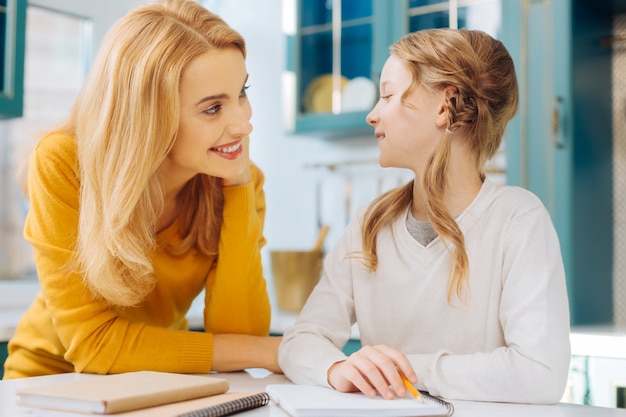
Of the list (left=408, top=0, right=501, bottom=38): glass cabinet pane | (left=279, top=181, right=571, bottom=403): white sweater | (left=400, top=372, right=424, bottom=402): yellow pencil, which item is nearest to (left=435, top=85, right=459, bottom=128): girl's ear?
→ (left=279, top=181, right=571, bottom=403): white sweater

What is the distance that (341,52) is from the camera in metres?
2.87

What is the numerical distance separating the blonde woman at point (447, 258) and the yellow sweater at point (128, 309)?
21cm

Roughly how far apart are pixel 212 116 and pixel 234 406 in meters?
0.65

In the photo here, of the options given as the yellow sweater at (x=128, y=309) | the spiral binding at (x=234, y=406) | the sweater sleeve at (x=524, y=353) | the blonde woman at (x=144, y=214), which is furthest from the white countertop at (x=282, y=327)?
the spiral binding at (x=234, y=406)

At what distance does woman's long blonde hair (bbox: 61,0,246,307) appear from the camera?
4.27ft

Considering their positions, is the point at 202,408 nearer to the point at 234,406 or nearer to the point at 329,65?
the point at 234,406

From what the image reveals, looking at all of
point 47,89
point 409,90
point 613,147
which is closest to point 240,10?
point 47,89

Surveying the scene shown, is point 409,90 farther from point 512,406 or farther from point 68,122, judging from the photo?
point 68,122

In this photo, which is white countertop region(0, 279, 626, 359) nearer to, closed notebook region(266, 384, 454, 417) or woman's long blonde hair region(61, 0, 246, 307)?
woman's long blonde hair region(61, 0, 246, 307)

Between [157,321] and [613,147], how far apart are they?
1628 millimetres

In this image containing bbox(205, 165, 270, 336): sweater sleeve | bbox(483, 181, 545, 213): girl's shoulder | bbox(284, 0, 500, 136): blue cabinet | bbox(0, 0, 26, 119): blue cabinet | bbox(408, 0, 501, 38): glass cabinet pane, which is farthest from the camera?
bbox(284, 0, 500, 136): blue cabinet

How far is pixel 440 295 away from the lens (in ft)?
4.05

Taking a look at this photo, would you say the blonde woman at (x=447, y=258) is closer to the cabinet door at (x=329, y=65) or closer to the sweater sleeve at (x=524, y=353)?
the sweater sleeve at (x=524, y=353)

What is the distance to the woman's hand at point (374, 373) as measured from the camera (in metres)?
0.97
